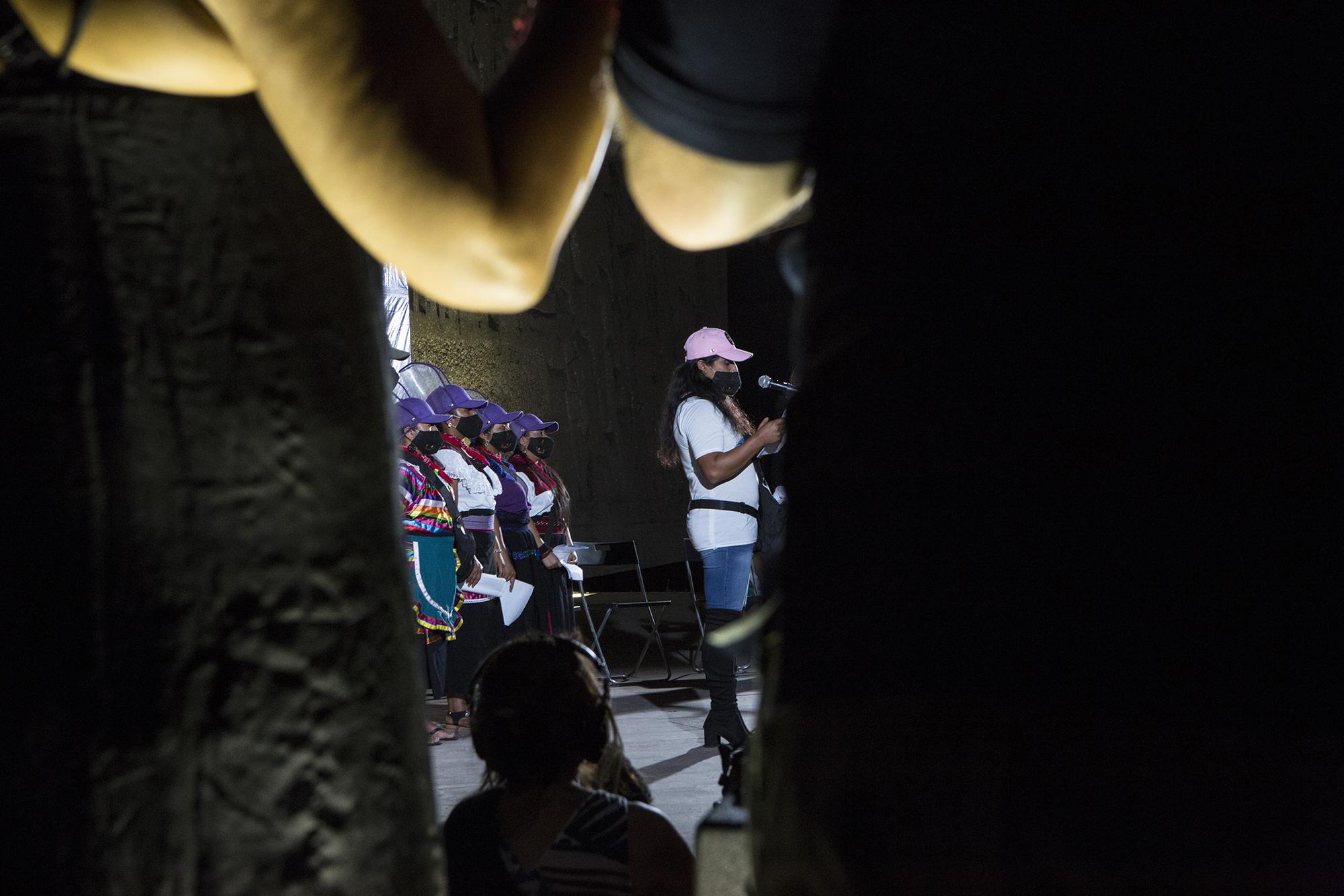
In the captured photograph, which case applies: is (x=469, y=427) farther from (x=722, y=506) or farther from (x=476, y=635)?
(x=722, y=506)

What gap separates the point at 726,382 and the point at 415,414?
211cm

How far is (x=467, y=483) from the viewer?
19.7 feet

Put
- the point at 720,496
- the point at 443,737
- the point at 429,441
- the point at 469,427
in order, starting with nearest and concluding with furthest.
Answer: the point at 720,496
the point at 443,737
the point at 429,441
the point at 469,427

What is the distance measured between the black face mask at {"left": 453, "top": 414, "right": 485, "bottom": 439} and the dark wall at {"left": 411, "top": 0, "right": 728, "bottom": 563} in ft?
12.8

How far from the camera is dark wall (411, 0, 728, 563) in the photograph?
11.6m

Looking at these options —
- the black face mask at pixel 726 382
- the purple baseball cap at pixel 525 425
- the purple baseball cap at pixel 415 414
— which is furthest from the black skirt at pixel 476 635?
the purple baseball cap at pixel 525 425

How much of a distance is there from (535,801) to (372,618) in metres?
1.10

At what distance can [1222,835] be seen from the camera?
0.58 m

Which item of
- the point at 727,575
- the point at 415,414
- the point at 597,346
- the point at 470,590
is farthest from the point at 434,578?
the point at 597,346

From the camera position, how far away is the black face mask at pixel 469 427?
721 centimetres

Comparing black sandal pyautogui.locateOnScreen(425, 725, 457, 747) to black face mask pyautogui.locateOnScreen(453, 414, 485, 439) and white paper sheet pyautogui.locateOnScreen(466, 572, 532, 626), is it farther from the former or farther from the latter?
black face mask pyautogui.locateOnScreen(453, 414, 485, 439)

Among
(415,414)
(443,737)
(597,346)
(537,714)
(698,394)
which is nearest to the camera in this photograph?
(537,714)

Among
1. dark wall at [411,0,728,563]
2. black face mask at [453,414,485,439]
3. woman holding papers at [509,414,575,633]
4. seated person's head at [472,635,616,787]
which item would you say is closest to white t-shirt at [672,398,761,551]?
woman holding papers at [509,414,575,633]


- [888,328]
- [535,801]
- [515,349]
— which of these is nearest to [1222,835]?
[888,328]
